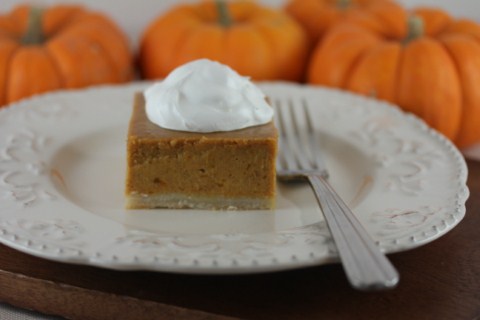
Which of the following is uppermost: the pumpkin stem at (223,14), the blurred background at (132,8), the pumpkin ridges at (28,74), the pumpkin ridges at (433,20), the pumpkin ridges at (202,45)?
the pumpkin ridges at (433,20)

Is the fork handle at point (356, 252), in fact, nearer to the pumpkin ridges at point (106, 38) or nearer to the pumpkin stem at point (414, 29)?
the pumpkin stem at point (414, 29)

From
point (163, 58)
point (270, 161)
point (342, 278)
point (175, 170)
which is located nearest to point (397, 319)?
point (342, 278)

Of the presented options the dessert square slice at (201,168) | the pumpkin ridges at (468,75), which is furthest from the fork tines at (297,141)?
the pumpkin ridges at (468,75)

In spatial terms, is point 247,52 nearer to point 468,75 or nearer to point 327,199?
point 468,75

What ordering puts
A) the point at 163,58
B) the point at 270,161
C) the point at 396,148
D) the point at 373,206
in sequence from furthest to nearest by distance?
the point at 163,58
the point at 396,148
the point at 270,161
the point at 373,206

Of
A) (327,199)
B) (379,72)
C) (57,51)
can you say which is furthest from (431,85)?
(57,51)

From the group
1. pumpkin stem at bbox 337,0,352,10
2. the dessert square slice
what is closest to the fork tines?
the dessert square slice

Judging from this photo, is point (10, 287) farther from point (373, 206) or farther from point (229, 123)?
point (373, 206)
